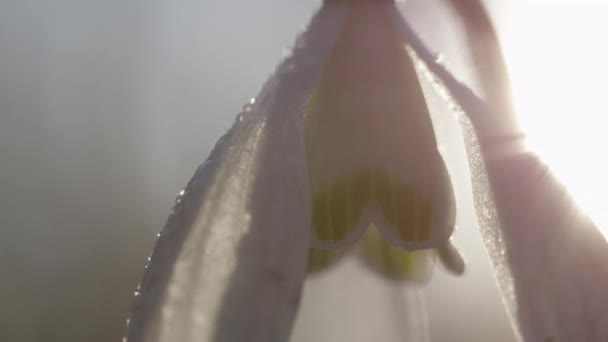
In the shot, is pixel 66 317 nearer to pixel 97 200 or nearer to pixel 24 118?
pixel 97 200

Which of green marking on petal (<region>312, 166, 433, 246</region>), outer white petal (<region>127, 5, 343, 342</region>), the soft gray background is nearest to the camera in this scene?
outer white petal (<region>127, 5, 343, 342</region>)

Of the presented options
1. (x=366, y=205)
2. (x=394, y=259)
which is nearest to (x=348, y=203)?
(x=366, y=205)

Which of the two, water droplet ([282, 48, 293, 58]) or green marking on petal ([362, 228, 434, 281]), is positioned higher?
water droplet ([282, 48, 293, 58])

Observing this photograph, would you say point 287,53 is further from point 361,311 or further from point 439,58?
point 361,311

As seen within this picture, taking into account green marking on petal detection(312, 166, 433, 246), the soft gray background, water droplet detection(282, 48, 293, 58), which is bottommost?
green marking on petal detection(312, 166, 433, 246)

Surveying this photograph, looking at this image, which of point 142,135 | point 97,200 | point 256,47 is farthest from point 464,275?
point 97,200

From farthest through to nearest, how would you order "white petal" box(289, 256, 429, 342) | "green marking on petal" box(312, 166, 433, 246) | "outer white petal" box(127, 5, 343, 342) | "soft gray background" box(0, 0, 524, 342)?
"soft gray background" box(0, 0, 524, 342) → "white petal" box(289, 256, 429, 342) → "green marking on petal" box(312, 166, 433, 246) → "outer white petal" box(127, 5, 343, 342)

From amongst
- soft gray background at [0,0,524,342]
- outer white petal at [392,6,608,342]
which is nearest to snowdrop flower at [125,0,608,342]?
outer white petal at [392,6,608,342]

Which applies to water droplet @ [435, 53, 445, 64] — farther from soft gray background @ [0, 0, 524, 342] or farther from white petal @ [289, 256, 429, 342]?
soft gray background @ [0, 0, 524, 342]
